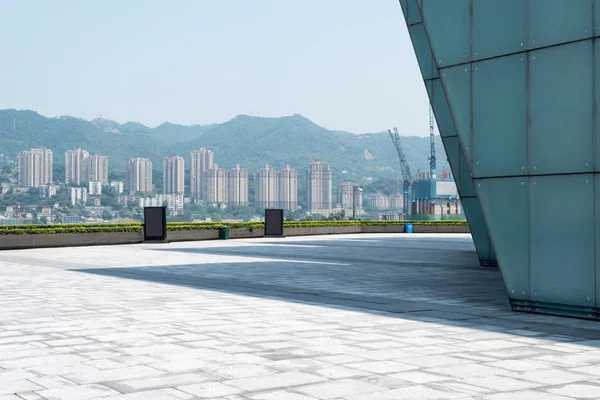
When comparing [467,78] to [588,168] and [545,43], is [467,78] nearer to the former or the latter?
[545,43]

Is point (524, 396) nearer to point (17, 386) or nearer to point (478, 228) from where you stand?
point (17, 386)

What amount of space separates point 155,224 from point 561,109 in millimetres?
28601

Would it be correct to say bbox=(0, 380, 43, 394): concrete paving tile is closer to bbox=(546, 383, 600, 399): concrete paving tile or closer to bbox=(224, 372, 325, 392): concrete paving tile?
bbox=(224, 372, 325, 392): concrete paving tile

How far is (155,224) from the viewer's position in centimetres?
3891

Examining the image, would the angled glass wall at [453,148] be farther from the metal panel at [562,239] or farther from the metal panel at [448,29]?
the metal panel at [562,239]

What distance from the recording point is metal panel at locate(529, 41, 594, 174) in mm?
12445

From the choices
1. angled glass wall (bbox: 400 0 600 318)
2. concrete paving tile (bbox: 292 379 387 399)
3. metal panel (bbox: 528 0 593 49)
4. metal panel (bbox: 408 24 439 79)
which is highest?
metal panel (bbox: 408 24 439 79)

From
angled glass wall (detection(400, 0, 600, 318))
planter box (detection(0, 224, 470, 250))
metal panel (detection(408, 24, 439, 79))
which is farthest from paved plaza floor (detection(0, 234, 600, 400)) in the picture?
planter box (detection(0, 224, 470, 250))

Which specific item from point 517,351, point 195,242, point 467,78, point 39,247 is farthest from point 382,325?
point 195,242

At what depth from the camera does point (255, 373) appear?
8.12 metres

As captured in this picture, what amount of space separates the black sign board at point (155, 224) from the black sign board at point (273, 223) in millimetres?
7988

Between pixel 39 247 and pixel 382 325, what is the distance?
87.5 ft

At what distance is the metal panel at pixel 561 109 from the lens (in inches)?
490

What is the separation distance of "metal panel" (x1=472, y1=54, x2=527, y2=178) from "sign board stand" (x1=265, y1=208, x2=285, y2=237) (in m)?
32.0
